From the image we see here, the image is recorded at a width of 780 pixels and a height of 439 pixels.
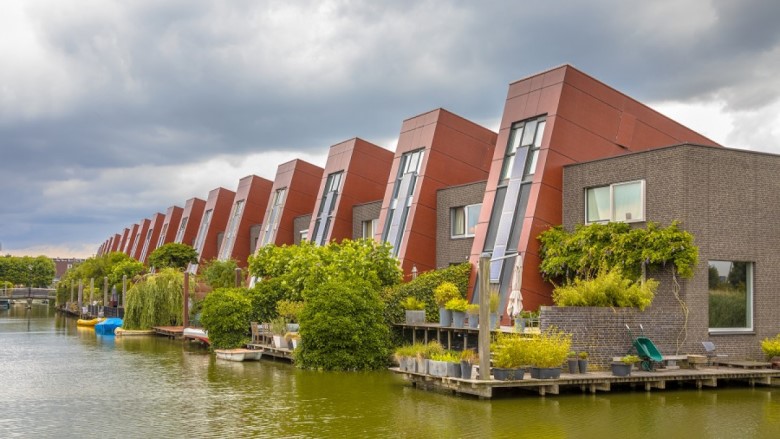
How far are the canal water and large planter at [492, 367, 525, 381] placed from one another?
1.62ft

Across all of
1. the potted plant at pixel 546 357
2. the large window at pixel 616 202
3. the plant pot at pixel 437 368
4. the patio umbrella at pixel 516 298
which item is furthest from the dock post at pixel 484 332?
the large window at pixel 616 202

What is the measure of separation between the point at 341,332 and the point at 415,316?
2863 millimetres

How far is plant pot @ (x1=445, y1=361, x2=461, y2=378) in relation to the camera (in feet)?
64.3

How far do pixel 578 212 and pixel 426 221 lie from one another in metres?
9.54

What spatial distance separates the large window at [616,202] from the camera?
24.7 meters

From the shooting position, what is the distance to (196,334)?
125ft

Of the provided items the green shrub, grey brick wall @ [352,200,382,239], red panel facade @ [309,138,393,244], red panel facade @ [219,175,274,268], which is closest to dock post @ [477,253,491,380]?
the green shrub

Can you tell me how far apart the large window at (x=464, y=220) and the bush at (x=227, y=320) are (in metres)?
9.01

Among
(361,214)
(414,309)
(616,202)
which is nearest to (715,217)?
(616,202)

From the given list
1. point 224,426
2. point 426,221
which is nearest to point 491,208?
point 426,221

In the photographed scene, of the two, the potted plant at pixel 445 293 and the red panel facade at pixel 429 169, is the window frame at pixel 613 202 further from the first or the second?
the red panel facade at pixel 429 169

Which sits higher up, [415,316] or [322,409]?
[415,316]

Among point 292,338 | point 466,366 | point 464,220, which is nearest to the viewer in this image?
point 466,366

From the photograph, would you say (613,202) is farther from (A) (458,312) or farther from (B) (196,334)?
(B) (196,334)
